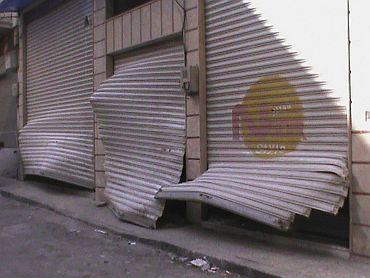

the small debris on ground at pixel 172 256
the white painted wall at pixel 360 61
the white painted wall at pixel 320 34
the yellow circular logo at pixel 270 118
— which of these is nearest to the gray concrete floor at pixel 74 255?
the small debris on ground at pixel 172 256

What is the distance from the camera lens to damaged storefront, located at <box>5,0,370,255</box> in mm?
5613

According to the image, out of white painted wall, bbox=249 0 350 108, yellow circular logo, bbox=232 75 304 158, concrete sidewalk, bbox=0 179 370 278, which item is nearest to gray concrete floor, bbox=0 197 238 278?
concrete sidewalk, bbox=0 179 370 278

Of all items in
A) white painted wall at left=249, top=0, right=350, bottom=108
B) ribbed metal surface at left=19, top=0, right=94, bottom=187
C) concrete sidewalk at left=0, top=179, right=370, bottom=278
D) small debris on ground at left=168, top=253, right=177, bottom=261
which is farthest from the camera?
ribbed metal surface at left=19, top=0, right=94, bottom=187

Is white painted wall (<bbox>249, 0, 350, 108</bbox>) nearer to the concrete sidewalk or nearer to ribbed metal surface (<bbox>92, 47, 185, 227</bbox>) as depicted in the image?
the concrete sidewalk

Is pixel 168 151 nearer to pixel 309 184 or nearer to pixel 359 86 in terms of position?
pixel 309 184

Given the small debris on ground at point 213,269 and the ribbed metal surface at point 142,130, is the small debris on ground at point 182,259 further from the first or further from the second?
the ribbed metal surface at point 142,130

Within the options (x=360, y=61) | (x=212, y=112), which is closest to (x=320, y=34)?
(x=360, y=61)

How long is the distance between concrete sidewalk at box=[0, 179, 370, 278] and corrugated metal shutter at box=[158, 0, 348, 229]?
43 centimetres

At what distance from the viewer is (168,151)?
794 centimetres

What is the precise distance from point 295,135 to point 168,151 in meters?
2.37

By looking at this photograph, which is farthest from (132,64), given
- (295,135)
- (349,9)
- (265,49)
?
(349,9)

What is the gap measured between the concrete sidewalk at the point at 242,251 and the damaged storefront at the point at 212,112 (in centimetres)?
21

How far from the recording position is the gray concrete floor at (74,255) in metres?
5.77

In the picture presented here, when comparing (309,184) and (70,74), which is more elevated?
(70,74)
